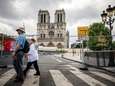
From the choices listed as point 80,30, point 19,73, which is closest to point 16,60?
point 19,73

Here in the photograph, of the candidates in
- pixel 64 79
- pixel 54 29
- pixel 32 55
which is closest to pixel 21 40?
pixel 32 55

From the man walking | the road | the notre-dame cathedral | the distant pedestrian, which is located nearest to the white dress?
the distant pedestrian

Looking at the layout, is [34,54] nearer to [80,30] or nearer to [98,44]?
[80,30]

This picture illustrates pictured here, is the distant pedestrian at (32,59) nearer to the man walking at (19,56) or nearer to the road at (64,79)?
the road at (64,79)

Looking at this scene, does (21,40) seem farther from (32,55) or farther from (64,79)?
(64,79)

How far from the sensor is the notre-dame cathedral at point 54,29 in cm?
16688

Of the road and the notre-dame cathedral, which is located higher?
the notre-dame cathedral

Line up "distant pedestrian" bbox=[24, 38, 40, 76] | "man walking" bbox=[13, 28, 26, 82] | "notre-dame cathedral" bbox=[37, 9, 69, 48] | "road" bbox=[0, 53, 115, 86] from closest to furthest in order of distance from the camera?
"road" bbox=[0, 53, 115, 86] → "man walking" bbox=[13, 28, 26, 82] → "distant pedestrian" bbox=[24, 38, 40, 76] → "notre-dame cathedral" bbox=[37, 9, 69, 48]

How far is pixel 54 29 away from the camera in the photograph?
559ft

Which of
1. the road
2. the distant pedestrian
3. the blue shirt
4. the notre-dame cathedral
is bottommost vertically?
the road

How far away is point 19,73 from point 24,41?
3.68 ft

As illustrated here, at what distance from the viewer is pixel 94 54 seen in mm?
20391

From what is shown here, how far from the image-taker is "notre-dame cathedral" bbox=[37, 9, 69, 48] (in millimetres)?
166875

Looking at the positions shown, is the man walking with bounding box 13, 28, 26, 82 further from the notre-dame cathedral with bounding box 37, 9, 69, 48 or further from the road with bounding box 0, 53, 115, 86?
the notre-dame cathedral with bounding box 37, 9, 69, 48
